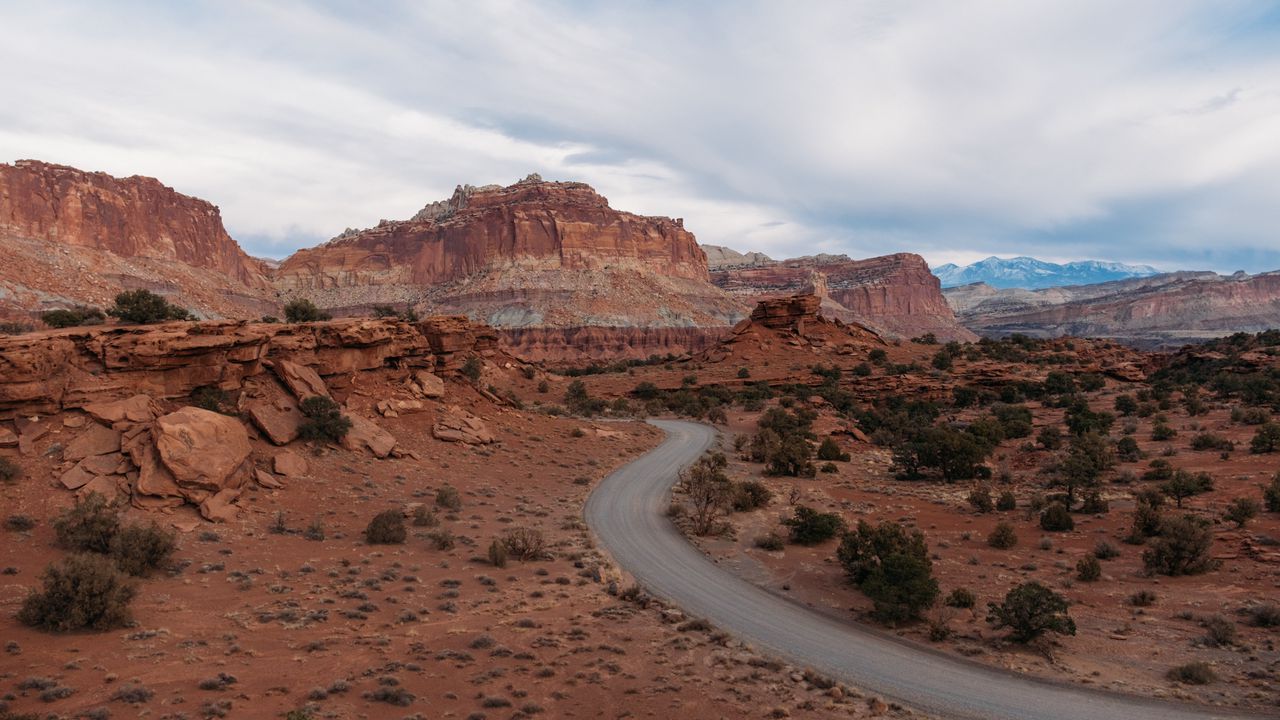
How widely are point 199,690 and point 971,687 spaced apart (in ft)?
43.5

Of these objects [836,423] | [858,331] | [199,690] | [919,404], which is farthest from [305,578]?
[858,331]

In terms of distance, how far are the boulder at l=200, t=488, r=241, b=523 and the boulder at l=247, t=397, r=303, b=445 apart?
4552mm

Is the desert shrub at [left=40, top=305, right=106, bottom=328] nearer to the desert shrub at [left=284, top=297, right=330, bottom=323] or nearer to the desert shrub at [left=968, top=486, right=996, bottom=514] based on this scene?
the desert shrub at [left=284, top=297, right=330, bottom=323]

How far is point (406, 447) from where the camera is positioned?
93.9 ft

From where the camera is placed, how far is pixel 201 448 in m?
18.9

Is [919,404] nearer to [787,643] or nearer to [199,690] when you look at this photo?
[787,643]

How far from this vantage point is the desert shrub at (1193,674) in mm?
11438

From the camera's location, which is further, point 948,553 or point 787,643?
point 948,553

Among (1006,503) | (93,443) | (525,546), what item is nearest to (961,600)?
(1006,503)

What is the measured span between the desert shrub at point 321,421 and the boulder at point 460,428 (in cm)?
580

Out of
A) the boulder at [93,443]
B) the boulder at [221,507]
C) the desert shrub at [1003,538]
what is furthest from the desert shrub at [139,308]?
the desert shrub at [1003,538]

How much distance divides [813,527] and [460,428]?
19181 mm

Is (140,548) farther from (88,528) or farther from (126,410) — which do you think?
(126,410)

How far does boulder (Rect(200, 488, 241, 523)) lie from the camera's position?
1775 centimetres
